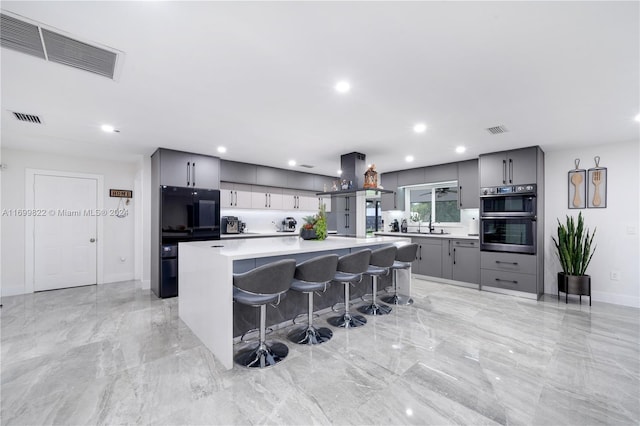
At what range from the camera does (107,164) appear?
536 cm

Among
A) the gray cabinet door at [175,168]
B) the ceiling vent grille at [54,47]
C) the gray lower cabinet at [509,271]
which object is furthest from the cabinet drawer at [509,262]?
the ceiling vent grille at [54,47]

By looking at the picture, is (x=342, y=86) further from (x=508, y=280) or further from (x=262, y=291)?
(x=508, y=280)

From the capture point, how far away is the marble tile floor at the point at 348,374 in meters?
1.74

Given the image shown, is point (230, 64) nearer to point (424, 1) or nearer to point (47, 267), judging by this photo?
point (424, 1)

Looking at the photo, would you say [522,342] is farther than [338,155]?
No

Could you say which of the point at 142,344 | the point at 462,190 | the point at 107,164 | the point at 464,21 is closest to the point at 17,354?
the point at 142,344

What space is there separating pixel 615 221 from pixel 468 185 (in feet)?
6.74

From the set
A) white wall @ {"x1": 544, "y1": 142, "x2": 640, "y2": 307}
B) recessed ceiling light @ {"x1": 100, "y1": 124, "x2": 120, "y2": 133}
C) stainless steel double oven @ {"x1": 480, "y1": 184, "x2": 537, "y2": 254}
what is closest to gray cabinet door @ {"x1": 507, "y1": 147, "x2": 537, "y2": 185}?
stainless steel double oven @ {"x1": 480, "y1": 184, "x2": 537, "y2": 254}

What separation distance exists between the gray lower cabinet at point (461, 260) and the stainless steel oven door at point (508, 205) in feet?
2.01

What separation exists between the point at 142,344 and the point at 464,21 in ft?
12.1

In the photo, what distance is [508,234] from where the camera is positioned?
14.7 ft

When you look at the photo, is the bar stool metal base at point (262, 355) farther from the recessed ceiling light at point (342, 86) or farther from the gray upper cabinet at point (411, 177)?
the gray upper cabinet at point (411, 177)

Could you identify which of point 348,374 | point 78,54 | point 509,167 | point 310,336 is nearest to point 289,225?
point 310,336

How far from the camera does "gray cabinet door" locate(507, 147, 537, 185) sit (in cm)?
423
